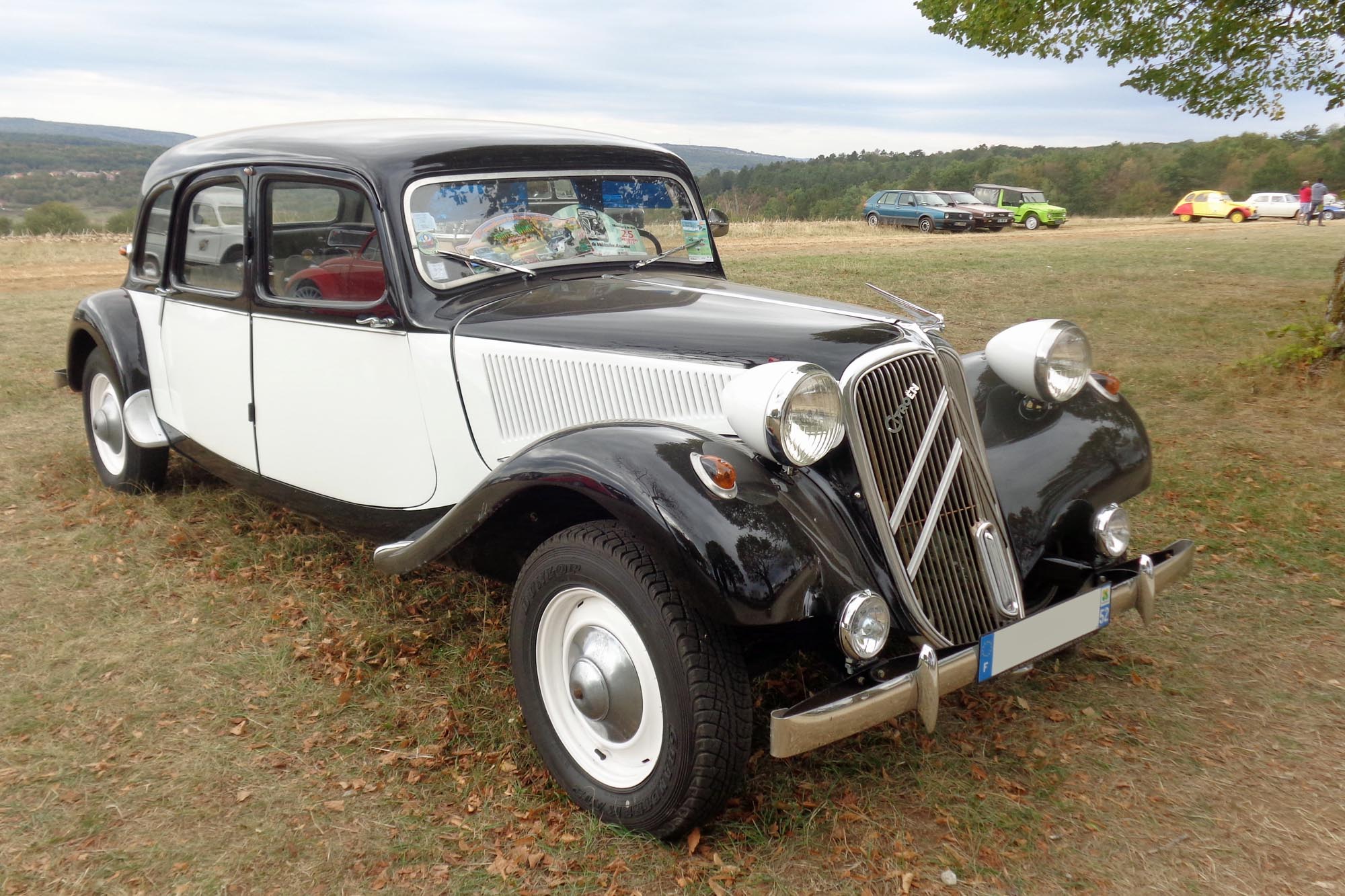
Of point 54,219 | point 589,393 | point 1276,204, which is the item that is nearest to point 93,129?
point 54,219

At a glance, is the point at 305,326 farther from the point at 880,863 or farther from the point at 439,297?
the point at 880,863

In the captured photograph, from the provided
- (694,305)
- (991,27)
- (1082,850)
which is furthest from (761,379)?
(991,27)

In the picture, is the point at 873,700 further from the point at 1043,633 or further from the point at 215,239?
the point at 215,239

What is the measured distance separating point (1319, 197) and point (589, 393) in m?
31.5

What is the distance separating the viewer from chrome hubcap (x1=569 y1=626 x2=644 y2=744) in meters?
2.52

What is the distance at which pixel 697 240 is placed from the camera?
165 inches

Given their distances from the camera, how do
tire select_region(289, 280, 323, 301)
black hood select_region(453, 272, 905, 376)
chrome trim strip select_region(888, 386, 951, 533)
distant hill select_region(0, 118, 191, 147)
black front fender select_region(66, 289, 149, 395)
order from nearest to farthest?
chrome trim strip select_region(888, 386, 951, 533), black hood select_region(453, 272, 905, 376), tire select_region(289, 280, 323, 301), black front fender select_region(66, 289, 149, 395), distant hill select_region(0, 118, 191, 147)

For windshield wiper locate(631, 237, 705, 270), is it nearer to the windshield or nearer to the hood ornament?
the windshield

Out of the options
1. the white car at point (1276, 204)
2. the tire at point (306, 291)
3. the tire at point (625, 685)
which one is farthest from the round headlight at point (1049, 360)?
the white car at point (1276, 204)

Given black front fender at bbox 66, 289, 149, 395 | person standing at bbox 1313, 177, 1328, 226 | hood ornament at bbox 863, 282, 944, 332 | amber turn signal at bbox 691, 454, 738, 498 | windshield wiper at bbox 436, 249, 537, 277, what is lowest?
black front fender at bbox 66, 289, 149, 395

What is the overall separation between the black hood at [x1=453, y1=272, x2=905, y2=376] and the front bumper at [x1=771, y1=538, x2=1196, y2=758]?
0.79 metres

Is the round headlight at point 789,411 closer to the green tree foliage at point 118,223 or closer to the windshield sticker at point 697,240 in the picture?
the windshield sticker at point 697,240

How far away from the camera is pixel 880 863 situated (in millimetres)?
2459

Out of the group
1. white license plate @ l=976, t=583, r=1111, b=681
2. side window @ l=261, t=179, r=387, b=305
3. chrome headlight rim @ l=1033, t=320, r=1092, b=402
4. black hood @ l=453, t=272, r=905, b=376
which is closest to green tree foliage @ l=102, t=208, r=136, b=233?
side window @ l=261, t=179, r=387, b=305
